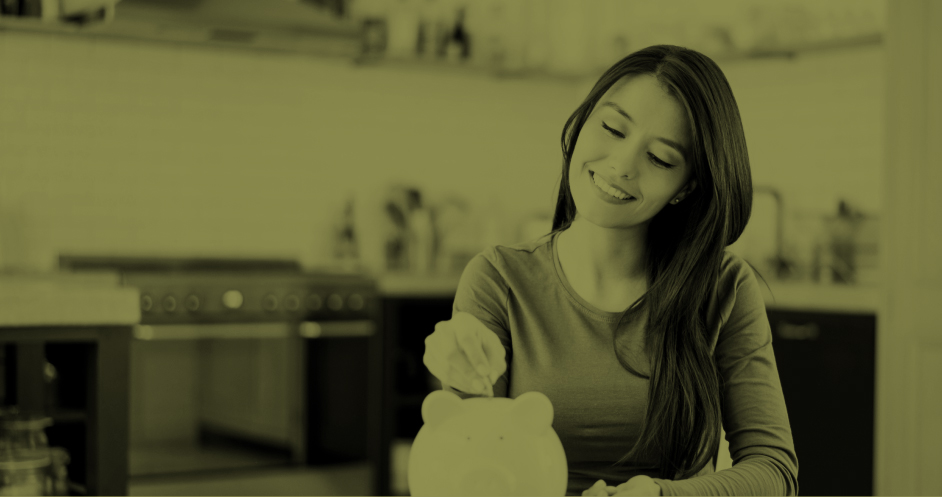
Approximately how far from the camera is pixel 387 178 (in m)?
4.61

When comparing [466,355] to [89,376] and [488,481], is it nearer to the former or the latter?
[488,481]

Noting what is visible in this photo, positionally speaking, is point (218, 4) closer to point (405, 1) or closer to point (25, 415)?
point (405, 1)

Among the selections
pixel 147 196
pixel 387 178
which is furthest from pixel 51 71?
pixel 387 178

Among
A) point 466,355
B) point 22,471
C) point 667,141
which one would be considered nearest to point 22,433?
point 22,471

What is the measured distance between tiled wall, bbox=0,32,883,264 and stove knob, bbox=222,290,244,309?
69 cm

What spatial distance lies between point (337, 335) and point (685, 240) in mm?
2586

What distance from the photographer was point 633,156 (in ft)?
3.76

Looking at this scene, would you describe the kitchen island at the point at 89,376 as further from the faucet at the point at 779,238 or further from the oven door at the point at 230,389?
the faucet at the point at 779,238

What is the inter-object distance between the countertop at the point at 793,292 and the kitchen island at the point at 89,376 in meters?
1.56

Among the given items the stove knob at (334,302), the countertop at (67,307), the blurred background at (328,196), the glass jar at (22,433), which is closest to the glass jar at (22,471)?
the glass jar at (22,433)

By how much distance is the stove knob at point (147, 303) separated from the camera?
338 centimetres

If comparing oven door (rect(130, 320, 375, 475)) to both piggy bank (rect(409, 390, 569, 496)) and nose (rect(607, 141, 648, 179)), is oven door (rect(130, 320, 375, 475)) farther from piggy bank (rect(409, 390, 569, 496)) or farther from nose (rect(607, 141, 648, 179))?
piggy bank (rect(409, 390, 569, 496))

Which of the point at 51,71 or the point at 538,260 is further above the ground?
the point at 51,71

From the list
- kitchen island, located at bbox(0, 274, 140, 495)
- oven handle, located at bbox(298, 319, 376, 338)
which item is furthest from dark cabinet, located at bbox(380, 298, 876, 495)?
kitchen island, located at bbox(0, 274, 140, 495)
